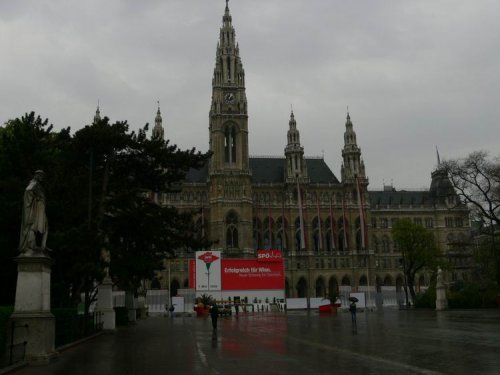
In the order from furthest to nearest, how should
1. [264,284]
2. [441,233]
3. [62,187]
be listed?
[441,233] → [264,284] → [62,187]

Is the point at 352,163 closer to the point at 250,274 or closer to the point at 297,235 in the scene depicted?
the point at 297,235

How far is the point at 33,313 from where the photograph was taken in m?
13.9

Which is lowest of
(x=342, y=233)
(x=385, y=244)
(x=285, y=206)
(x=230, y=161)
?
(x=385, y=244)

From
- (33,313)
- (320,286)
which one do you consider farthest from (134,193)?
(320,286)

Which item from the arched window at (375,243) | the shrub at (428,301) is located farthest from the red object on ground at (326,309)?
the arched window at (375,243)

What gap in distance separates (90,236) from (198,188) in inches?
2733

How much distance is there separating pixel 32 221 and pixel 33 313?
8.18 ft

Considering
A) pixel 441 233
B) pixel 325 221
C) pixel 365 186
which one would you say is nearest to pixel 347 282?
pixel 325 221

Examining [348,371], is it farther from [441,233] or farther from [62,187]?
[441,233]

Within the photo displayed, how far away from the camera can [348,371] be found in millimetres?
11383

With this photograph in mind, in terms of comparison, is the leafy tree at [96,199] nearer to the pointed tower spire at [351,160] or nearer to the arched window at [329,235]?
the arched window at [329,235]

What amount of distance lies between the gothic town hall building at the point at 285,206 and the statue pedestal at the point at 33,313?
6935 centimetres

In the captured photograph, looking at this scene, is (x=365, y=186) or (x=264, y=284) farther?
(x=365, y=186)

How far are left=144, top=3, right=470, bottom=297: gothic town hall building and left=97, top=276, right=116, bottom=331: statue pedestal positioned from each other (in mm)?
54612
